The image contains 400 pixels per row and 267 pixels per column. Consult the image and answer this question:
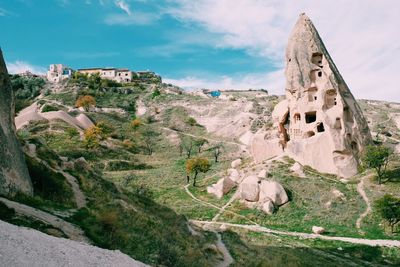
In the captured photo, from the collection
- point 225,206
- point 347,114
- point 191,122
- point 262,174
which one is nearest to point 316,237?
point 225,206

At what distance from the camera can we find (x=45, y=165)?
2406 centimetres

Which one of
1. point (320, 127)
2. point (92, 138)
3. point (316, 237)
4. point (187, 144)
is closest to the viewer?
point (316, 237)

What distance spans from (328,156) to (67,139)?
49900 millimetres

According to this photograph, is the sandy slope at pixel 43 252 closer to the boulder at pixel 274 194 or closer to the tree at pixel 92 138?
the boulder at pixel 274 194

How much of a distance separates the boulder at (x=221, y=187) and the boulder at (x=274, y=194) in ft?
18.1

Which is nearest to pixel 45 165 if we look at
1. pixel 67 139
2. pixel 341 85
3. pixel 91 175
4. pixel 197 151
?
pixel 91 175

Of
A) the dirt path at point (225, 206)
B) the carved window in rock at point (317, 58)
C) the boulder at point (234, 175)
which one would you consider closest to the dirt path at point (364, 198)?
the dirt path at point (225, 206)

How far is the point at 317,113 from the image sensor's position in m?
50.3

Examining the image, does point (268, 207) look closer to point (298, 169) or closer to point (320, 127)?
point (298, 169)

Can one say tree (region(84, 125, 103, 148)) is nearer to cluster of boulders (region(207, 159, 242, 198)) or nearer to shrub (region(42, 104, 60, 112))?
shrub (region(42, 104, 60, 112))

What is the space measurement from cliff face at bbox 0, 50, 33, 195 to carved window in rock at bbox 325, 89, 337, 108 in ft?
134

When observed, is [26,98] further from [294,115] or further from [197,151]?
[294,115]

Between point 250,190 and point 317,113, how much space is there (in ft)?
50.5

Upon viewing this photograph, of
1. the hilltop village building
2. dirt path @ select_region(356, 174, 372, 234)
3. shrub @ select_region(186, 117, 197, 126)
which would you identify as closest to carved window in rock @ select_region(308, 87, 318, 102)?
dirt path @ select_region(356, 174, 372, 234)
